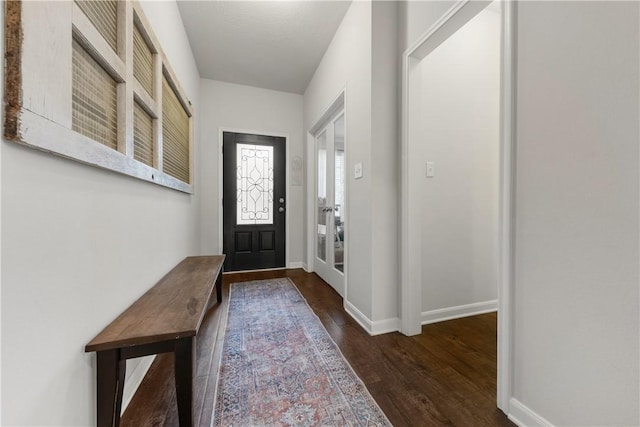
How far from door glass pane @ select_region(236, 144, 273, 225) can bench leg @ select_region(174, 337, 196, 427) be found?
2.69 meters

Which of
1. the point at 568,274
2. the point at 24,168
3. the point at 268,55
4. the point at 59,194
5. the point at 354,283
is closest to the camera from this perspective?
the point at 24,168

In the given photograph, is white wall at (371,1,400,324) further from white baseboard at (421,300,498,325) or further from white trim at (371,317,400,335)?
white baseboard at (421,300,498,325)

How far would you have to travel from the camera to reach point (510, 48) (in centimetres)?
107

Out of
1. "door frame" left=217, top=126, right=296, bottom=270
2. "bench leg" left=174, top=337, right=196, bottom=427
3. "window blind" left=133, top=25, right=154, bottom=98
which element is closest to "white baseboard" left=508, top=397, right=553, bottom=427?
"bench leg" left=174, top=337, right=196, bottom=427

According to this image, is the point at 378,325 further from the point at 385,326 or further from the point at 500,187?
the point at 500,187

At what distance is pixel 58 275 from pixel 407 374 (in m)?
1.58

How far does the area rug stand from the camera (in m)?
1.11

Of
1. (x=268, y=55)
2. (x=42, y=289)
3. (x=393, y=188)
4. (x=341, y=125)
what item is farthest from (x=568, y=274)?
(x=268, y=55)

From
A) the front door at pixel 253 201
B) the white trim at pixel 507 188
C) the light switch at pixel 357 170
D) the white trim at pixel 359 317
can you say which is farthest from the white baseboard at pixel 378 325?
the front door at pixel 253 201

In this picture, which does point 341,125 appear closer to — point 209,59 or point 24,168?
point 209,59

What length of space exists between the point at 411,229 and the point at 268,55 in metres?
2.51

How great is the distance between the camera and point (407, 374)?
4.55 ft

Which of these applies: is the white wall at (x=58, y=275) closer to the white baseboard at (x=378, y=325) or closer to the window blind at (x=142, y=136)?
the window blind at (x=142, y=136)

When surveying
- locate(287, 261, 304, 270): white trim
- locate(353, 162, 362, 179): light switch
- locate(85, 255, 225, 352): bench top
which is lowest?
locate(287, 261, 304, 270): white trim
